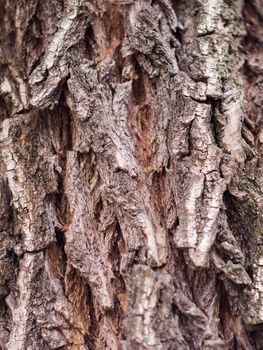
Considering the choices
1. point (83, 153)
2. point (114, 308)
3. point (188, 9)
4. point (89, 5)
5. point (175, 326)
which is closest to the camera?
point (175, 326)

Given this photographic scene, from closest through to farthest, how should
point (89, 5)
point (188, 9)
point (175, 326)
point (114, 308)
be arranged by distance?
point (175, 326) < point (114, 308) < point (89, 5) < point (188, 9)

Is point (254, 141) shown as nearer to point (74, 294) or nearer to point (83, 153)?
point (83, 153)

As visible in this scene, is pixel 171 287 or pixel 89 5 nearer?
pixel 171 287

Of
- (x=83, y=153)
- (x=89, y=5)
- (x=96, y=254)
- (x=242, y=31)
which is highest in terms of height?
(x=89, y=5)

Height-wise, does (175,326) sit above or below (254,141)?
below

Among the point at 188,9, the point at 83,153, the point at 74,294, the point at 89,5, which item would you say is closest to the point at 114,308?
the point at 74,294

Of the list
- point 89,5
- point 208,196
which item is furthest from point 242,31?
point 208,196

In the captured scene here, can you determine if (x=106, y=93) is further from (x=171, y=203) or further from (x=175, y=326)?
(x=175, y=326)
